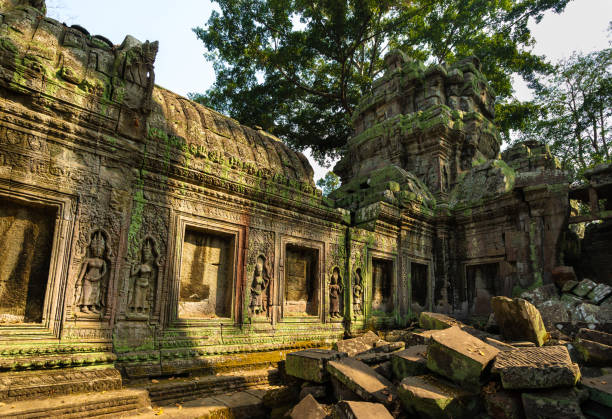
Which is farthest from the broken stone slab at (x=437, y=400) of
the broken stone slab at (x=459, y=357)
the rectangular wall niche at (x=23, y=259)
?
the rectangular wall niche at (x=23, y=259)

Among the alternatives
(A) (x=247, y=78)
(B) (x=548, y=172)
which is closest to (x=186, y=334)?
(B) (x=548, y=172)

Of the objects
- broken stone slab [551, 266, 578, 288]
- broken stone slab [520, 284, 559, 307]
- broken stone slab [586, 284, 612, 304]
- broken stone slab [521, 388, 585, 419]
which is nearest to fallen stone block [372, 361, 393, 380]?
broken stone slab [521, 388, 585, 419]

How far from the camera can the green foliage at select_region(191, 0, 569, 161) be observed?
1808 centimetres

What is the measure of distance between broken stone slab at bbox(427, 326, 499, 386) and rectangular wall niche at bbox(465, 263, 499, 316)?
5696mm

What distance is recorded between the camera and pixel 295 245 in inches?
279

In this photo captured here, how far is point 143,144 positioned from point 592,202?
8.93 m

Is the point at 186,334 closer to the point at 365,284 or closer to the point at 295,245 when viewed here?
the point at 295,245

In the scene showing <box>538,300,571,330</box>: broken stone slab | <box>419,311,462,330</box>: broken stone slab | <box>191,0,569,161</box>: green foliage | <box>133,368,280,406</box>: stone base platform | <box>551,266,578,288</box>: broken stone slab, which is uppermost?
<box>191,0,569,161</box>: green foliage

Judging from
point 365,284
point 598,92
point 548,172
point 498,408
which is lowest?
point 498,408

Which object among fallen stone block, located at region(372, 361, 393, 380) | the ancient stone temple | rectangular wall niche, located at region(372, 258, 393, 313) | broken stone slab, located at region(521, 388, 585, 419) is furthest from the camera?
rectangular wall niche, located at region(372, 258, 393, 313)

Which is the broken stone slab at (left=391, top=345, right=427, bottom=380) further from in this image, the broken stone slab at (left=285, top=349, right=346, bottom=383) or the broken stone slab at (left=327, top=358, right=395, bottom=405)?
the broken stone slab at (left=285, top=349, right=346, bottom=383)

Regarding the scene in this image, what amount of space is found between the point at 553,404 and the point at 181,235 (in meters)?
4.66

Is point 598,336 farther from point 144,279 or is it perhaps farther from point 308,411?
point 144,279

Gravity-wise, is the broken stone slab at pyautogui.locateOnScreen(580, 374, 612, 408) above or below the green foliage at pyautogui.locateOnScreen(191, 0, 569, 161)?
below
